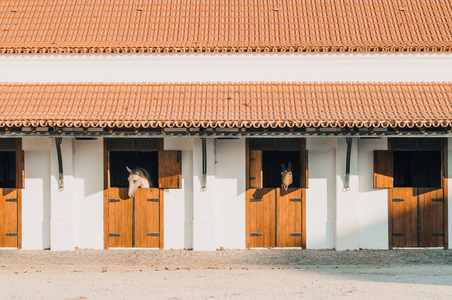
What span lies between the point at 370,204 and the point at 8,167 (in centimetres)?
844

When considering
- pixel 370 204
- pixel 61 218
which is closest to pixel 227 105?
pixel 370 204

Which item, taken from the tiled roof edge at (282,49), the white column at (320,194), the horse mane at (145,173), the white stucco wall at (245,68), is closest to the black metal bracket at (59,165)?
the horse mane at (145,173)

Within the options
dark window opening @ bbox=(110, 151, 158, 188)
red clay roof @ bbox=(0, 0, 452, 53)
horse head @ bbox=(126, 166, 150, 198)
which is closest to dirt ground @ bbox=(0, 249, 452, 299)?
horse head @ bbox=(126, 166, 150, 198)

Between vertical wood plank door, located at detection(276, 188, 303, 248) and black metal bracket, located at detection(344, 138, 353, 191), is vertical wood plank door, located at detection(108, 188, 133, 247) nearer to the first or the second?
vertical wood plank door, located at detection(276, 188, 303, 248)

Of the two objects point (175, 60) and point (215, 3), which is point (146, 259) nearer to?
point (175, 60)

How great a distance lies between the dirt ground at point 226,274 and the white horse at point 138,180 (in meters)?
1.42

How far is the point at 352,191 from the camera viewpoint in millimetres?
15859

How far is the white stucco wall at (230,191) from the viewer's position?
16125 millimetres

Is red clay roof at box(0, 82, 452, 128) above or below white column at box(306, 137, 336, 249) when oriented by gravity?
above

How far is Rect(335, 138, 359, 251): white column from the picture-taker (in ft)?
52.0

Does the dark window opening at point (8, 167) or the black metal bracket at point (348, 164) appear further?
the dark window opening at point (8, 167)

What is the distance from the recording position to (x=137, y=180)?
1583 cm

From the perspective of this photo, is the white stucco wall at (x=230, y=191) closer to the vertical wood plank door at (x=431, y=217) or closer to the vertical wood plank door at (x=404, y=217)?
the vertical wood plank door at (x=404, y=217)

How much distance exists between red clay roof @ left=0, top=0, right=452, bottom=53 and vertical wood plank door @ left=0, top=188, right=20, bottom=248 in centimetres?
350
